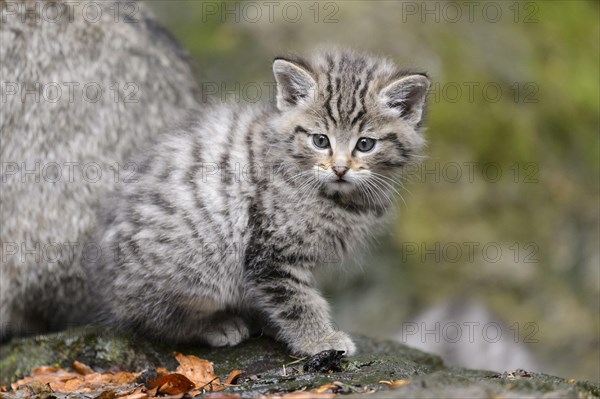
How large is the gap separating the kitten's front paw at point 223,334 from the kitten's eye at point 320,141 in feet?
4.59

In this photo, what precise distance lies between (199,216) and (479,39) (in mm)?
5662

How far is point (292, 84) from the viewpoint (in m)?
5.66

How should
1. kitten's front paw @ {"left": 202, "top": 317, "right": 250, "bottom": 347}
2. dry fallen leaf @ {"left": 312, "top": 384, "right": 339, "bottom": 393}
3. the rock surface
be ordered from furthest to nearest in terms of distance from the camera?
kitten's front paw @ {"left": 202, "top": 317, "right": 250, "bottom": 347}
dry fallen leaf @ {"left": 312, "top": 384, "right": 339, "bottom": 393}
the rock surface

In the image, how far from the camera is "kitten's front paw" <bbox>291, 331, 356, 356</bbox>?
546cm

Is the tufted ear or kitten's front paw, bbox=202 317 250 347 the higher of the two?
the tufted ear

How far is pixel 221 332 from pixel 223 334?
2 cm

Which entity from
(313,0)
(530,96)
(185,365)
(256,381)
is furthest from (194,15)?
(256,381)

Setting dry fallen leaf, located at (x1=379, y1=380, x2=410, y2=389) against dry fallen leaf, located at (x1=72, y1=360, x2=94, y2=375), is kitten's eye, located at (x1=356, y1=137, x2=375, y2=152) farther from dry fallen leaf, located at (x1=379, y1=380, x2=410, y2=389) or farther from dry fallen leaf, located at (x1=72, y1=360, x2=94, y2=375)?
dry fallen leaf, located at (x1=72, y1=360, x2=94, y2=375)

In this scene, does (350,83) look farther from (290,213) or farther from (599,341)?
(599,341)

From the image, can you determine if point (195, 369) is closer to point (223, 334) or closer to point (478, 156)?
point (223, 334)

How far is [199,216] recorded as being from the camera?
561 centimetres

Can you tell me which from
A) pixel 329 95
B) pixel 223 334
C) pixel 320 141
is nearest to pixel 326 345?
pixel 223 334

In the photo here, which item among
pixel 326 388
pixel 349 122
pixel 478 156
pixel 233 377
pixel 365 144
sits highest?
pixel 349 122

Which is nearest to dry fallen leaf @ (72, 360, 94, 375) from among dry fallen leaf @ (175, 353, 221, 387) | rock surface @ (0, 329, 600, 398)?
rock surface @ (0, 329, 600, 398)
